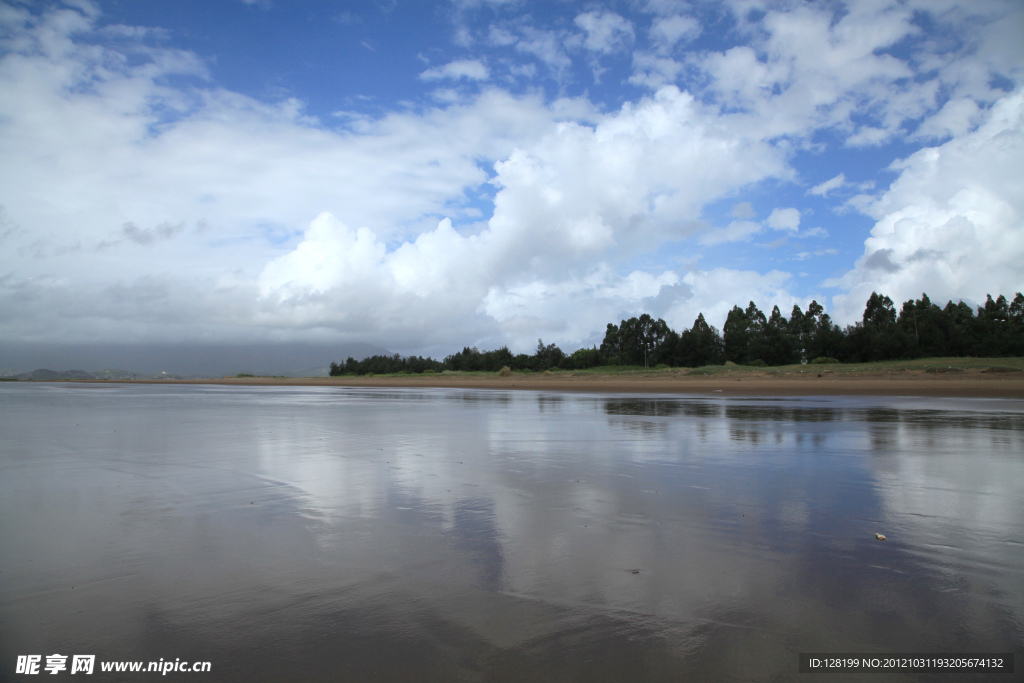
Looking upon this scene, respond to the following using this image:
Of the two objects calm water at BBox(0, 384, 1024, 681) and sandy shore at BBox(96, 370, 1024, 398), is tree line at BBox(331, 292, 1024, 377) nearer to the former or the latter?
sandy shore at BBox(96, 370, 1024, 398)

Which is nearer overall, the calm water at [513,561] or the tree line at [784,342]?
the calm water at [513,561]

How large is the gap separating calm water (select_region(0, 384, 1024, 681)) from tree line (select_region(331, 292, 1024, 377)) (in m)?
55.1

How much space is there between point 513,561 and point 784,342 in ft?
221

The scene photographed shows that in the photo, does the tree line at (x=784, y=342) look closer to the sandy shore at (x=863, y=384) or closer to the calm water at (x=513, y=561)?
the sandy shore at (x=863, y=384)

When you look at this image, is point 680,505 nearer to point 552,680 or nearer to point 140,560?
point 552,680

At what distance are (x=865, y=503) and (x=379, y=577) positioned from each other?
5282 millimetres

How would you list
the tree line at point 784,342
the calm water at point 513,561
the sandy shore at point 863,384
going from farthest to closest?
the tree line at point 784,342 → the sandy shore at point 863,384 → the calm water at point 513,561

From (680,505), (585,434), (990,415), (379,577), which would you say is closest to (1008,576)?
(680,505)

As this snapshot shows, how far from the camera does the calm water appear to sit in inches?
119

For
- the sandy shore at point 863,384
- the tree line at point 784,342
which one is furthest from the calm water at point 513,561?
the tree line at point 784,342

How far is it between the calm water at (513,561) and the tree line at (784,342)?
55079 millimetres

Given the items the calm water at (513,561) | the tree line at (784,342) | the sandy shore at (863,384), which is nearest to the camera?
the calm water at (513,561)

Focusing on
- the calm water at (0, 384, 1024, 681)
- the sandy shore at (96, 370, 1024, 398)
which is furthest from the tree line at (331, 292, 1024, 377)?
the calm water at (0, 384, 1024, 681)

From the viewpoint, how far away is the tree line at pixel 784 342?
183 feet
